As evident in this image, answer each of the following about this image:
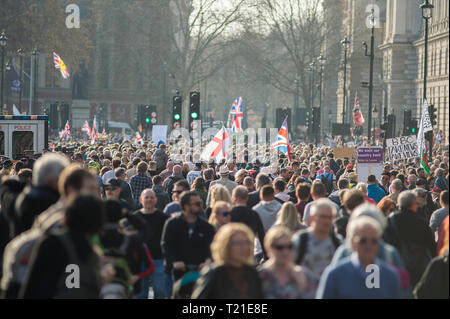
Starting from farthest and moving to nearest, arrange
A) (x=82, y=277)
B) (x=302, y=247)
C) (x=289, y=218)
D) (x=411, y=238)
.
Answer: (x=289, y=218), (x=411, y=238), (x=302, y=247), (x=82, y=277)

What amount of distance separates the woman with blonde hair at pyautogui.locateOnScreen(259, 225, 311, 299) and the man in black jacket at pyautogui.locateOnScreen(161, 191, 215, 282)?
2307 millimetres

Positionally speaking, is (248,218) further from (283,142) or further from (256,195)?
(283,142)

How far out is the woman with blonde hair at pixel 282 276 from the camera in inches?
258

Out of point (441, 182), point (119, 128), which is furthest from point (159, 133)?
point (119, 128)

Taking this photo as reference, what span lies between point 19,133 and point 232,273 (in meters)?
20.5

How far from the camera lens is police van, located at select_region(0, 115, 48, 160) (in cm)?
2628

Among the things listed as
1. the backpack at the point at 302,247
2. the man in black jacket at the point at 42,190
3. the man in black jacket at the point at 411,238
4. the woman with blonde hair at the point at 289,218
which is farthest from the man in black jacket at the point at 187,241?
the man in black jacket at the point at 42,190

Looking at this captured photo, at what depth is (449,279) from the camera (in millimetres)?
7332

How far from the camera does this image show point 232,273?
6.64m

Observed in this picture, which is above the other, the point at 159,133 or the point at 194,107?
→ the point at 194,107

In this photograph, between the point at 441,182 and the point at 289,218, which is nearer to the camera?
the point at 289,218

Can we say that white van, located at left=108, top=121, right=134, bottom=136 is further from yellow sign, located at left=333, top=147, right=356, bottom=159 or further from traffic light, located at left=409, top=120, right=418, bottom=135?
yellow sign, located at left=333, top=147, right=356, bottom=159

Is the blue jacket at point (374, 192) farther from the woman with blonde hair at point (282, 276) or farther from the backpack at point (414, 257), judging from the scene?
the woman with blonde hair at point (282, 276)

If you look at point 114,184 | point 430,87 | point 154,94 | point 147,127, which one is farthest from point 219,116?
point 114,184
